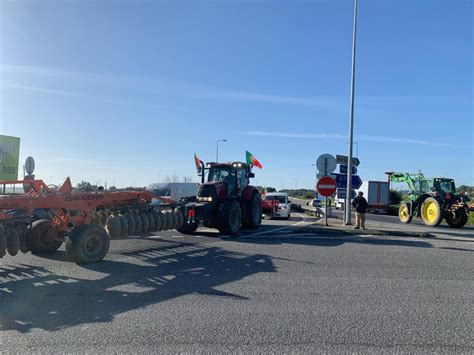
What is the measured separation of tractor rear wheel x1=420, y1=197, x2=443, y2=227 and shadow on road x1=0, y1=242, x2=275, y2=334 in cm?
1577

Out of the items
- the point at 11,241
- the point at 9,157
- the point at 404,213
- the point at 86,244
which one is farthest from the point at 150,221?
the point at 9,157

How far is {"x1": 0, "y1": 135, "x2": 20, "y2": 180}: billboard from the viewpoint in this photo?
92.7 feet

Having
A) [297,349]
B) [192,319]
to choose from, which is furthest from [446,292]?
[192,319]

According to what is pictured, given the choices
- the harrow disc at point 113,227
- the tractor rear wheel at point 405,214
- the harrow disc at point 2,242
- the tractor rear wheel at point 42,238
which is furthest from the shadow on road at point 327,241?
the tractor rear wheel at point 405,214

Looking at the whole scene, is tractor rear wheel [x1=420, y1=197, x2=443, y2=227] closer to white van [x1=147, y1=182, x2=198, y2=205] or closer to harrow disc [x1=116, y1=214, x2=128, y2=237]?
white van [x1=147, y1=182, x2=198, y2=205]

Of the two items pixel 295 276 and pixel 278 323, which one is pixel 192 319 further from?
pixel 295 276

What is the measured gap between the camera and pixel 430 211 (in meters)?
23.8

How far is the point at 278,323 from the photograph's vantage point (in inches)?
216

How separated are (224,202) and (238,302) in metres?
9.35

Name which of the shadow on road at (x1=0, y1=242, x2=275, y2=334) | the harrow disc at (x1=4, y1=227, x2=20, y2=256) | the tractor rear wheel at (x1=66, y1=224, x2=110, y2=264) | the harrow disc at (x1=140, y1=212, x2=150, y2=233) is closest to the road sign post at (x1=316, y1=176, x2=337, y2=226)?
the shadow on road at (x1=0, y1=242, x2=275, y2=334)

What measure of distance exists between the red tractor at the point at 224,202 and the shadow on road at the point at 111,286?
4.32 metres

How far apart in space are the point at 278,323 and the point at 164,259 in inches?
200

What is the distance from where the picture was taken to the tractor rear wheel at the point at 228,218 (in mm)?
15148

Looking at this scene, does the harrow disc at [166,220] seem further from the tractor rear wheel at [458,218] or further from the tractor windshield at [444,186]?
the tractor windshield at [444,186]
